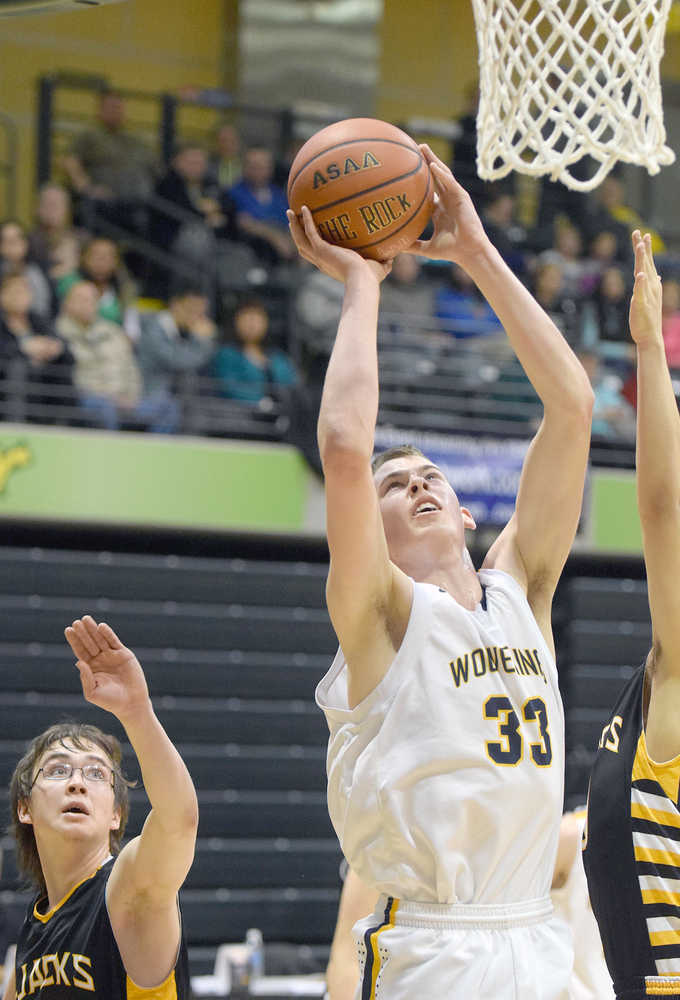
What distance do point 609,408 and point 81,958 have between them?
8.29 metres

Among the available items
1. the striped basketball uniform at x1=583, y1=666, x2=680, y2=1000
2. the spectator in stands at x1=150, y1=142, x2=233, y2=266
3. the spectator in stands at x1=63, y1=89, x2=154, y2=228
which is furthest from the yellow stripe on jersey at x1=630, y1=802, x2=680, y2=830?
the spectator in stands at x1=63, y1=89, x2=154, y2=228

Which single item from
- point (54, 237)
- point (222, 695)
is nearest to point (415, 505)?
point (222, 695)

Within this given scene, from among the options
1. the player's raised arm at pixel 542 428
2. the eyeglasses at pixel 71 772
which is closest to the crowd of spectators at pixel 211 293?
the eyeglasses at pixel 71 772

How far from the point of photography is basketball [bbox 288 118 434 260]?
272 centimetres

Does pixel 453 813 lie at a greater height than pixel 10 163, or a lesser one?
lesser

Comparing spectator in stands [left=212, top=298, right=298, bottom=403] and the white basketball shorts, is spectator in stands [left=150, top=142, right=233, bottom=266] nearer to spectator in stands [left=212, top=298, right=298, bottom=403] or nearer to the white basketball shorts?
spectator in stands [left=212, top=298, right=298, bottom=403]

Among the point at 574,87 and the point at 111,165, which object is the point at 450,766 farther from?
the point at 111,165

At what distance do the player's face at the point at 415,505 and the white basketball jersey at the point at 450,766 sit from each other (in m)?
0.15

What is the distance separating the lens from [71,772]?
3.07m

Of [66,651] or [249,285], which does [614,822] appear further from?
[249,285]

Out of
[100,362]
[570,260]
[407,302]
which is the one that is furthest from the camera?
[570,260]

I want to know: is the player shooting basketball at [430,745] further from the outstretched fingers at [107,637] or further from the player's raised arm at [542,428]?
the outstretched fingers at [107,637]

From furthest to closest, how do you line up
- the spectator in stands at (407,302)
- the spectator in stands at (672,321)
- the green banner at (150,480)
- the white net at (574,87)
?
the spectator in stands at (672,321) → the spectator in stands at (407,302) → the green banner at (150,480) → the white net at (574,87)

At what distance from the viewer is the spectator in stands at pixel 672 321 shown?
10.9 m
